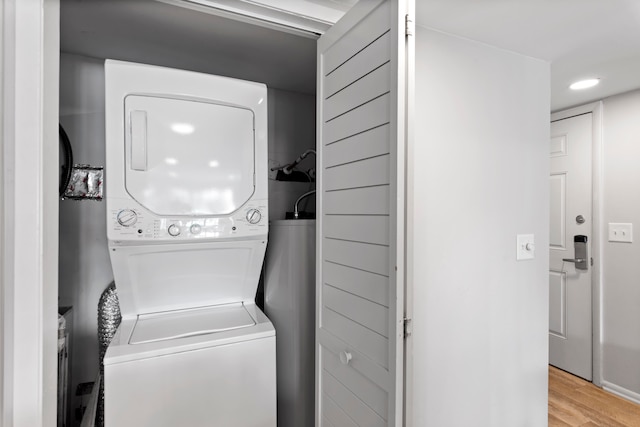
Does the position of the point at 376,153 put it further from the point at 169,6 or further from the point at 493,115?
the point at 169,6

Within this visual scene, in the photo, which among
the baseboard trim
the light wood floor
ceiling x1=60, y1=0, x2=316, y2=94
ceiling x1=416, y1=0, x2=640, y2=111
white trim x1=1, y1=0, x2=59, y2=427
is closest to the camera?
white trim x1=1, y1=0, x2=59, y2=427

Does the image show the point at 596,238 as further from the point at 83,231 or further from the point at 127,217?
the point at 83,231

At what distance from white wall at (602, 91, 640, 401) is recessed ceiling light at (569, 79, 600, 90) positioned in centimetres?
41

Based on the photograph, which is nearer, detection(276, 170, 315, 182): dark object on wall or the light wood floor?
the light wood floor

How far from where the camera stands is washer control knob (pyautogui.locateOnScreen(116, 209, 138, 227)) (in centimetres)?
138

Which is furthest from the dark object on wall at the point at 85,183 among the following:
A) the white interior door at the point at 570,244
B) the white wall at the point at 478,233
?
the white interior door at the point at 570,244

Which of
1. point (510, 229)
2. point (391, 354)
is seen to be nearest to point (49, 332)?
point (391, 354)

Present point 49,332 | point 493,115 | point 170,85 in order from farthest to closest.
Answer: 1. point 493,115
2. point 170,85
3. point 49,332

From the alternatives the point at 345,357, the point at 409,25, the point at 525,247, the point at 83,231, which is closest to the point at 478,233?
the point at 525,247

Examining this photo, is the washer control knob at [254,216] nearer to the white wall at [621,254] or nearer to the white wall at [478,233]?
the white wall at [478,233]

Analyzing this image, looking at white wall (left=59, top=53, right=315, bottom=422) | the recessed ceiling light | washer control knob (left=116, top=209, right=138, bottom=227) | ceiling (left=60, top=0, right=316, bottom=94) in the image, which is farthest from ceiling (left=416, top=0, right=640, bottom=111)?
white wall (left=59, top=53, right=315, bottom=422)

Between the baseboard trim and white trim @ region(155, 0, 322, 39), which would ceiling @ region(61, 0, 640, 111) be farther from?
the baseboard trim

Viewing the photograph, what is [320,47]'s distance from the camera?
4.72 feet

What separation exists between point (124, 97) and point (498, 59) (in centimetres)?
175
